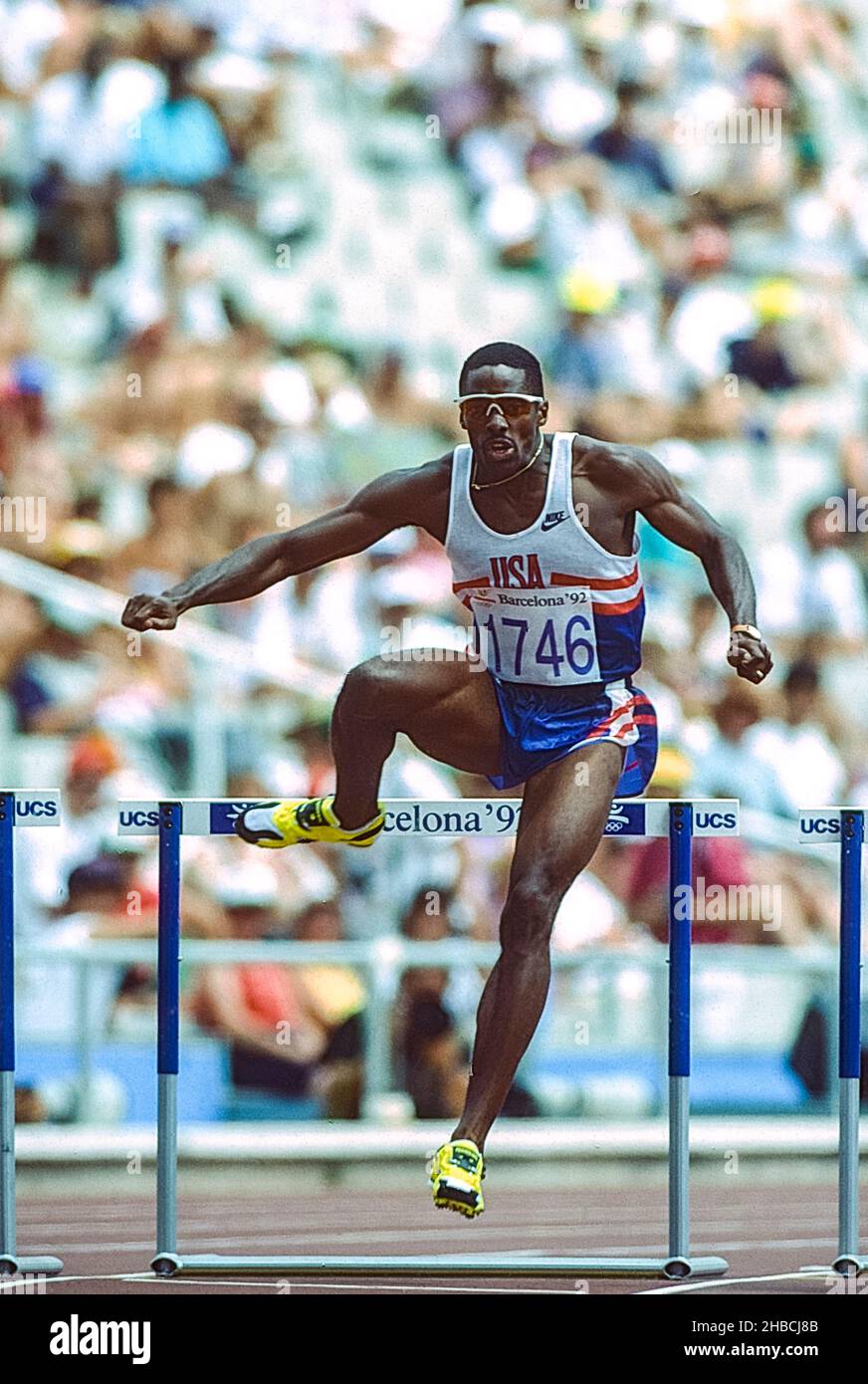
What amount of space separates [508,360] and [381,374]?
22.5 feet

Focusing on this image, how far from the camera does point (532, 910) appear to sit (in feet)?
23.8

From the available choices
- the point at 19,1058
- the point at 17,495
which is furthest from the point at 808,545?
the point at 19,1058

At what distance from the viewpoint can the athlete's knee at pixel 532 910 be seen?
23.8ft

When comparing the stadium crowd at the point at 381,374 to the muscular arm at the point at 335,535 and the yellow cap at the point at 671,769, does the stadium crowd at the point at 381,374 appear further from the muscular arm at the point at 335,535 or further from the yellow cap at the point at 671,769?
the muscular arm at the point at 335,535

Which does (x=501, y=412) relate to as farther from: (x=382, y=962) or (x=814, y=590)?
(x=814, y=590)

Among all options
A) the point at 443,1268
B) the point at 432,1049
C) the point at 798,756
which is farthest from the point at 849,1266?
the point at 798,756

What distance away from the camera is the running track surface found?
300 inches

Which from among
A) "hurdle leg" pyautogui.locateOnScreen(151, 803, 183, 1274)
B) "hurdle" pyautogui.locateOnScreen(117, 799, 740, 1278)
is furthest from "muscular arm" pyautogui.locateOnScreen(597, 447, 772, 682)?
"hurdle leg" pyautogui.locateOnScreen(151, 803, 183, 1274)

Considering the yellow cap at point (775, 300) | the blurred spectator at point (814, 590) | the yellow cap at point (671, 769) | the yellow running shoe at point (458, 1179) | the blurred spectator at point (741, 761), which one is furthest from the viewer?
the yellow cap at point (775, 300)

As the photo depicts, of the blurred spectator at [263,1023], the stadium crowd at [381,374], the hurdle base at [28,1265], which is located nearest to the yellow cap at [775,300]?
the stadium crowd at [381,374]

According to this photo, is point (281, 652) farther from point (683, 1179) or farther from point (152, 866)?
point (683, 1179)

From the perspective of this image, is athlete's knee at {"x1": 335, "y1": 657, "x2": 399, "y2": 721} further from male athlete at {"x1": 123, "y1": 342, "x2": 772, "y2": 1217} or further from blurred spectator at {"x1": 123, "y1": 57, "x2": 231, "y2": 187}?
blurred spectator at {"x1": 123, "y1": 57, "x2": 231, "y2": 187}

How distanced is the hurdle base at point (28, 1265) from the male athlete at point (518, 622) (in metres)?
1.27

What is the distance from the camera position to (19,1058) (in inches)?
440
